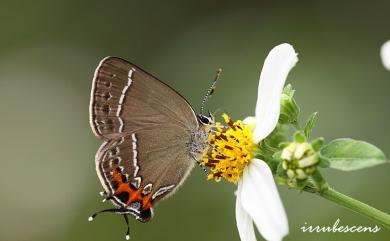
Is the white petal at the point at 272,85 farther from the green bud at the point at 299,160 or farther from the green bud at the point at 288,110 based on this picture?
the green bud at the point at 299,160

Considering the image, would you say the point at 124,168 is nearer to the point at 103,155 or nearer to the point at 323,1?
the point at 103,155

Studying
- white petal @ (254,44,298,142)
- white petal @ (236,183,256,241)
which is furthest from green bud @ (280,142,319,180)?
white petal @ (236,183,256,241)

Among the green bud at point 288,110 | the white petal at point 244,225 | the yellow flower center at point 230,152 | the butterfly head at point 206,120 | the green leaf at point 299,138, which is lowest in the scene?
the white petal at point 244,225

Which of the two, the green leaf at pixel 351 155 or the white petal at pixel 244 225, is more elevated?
the green leaf at pixel 351 155

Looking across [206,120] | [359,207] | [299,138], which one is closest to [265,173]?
[299,138]

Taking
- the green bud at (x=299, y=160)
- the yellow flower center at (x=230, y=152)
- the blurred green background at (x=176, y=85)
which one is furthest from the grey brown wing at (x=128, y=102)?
the blurred green background at (x=176, y=85)

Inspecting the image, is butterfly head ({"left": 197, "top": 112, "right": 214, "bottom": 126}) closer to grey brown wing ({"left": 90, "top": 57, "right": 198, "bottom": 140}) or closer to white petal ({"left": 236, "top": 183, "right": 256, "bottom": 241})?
grey brown wing ({"left": 90, "top": 57, "right": 198, "bottom": 140})
